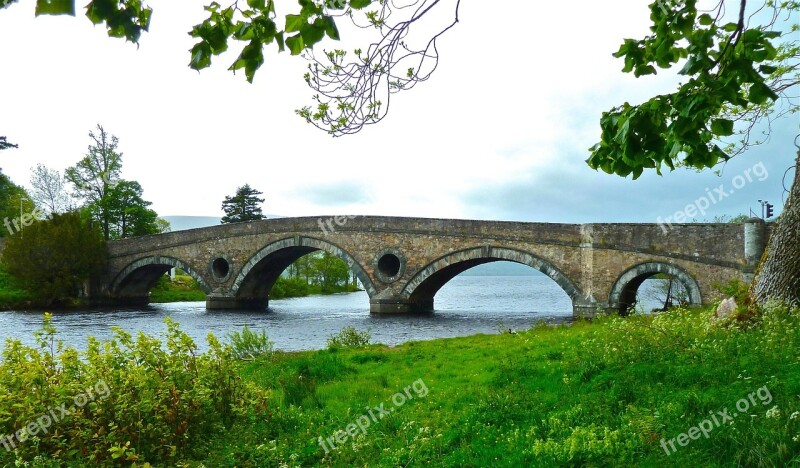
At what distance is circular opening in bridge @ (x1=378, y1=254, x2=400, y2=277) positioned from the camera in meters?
29.6

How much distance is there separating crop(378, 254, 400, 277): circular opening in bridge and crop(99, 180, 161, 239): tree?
23909 mm

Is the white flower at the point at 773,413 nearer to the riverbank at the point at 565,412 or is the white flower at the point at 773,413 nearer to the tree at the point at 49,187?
the riverbank at the point at 565,412

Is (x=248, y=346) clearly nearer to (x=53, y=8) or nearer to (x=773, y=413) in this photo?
(x=773, y=413)

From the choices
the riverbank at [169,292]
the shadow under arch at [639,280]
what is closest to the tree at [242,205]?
the riverbank at [169,292]

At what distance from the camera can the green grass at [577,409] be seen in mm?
3916

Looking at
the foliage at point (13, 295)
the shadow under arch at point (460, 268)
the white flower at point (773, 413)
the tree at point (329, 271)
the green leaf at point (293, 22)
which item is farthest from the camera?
the tree at point (329, 271)

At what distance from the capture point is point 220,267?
35.2 meters

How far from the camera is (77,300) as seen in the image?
3541 cm

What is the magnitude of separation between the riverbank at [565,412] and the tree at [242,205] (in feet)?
159

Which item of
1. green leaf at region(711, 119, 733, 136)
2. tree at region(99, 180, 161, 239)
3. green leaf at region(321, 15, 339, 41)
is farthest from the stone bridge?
green leaf at region(321, 15, 339, 41)

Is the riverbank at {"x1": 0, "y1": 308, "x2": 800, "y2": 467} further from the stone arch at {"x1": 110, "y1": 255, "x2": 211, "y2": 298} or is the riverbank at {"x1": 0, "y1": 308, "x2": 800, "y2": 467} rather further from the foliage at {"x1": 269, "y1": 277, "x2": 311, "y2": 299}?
the foliage at {"x1": 269, "y1": 277, "x2": 311, "y2": 299}

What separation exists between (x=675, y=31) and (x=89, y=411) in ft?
18.2

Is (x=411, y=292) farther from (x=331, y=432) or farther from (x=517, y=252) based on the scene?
(x=331, y=432)

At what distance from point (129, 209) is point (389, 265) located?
79.0ft
